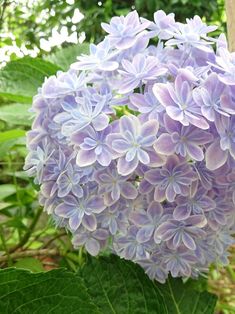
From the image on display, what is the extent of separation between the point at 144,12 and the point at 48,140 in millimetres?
1991

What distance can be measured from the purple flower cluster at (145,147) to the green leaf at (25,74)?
0.58ft

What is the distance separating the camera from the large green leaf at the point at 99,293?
408mm

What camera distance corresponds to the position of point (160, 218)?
41 centimetres

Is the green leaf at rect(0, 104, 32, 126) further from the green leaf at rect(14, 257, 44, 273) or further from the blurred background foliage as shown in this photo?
the green leaf at rect(14, 257, 44, 273)

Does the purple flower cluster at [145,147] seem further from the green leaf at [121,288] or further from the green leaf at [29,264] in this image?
the green leaf at [29,264]

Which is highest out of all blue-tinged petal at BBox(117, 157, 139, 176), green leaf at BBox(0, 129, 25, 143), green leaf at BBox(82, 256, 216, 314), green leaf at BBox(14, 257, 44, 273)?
blue-tinged petal at BBox(117, 157, 139, 176)

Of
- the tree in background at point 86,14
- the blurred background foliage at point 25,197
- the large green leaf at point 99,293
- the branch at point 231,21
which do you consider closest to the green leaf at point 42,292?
the large green leaf at point 99,293

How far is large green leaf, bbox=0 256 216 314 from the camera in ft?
1.34

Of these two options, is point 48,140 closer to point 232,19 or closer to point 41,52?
point 232,19

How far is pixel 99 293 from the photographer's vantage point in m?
0.49

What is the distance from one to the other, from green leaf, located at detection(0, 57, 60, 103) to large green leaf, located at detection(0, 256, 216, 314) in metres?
0.22

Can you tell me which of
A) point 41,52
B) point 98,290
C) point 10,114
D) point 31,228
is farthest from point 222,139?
point 41,52

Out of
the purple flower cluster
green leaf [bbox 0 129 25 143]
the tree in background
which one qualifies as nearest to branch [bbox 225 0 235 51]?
the purple flower cluster

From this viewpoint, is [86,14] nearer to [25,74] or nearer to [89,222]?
[25,74]
